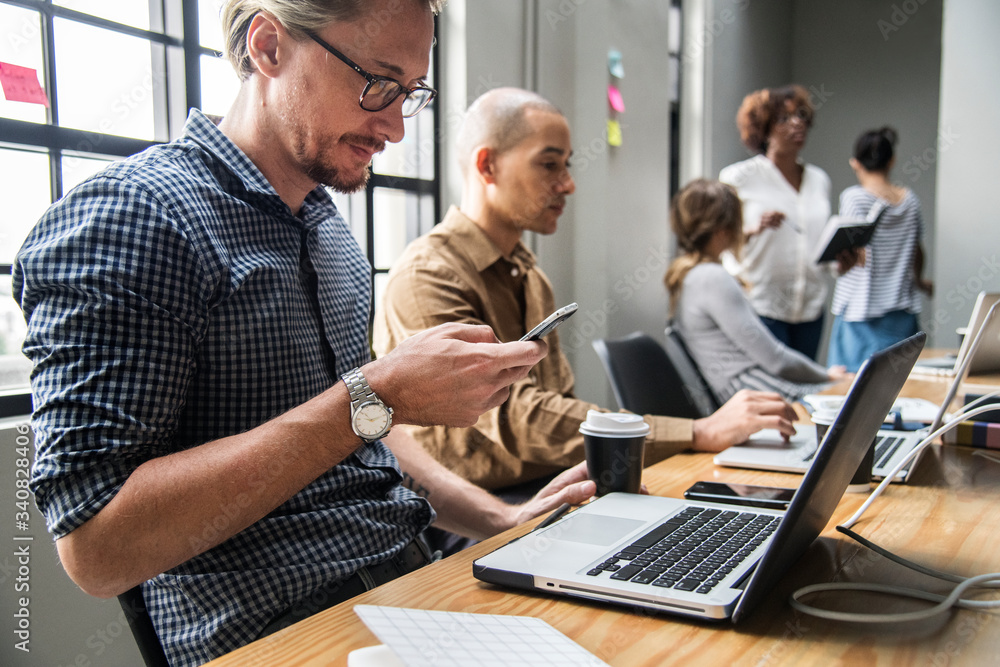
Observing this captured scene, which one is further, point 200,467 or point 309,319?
point 309,319

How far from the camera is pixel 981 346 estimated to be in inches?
62.0

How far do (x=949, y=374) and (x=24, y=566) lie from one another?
247cm

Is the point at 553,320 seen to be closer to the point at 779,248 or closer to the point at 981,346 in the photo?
the point at 981,346

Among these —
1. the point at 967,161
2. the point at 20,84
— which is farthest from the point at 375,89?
the point at 967,161

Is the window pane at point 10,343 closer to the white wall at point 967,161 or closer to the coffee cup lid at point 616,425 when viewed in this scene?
the coffee cup lid at point 616,425

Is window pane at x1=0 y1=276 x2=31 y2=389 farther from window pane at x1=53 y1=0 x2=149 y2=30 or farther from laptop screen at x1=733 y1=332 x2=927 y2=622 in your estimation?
laptop screen at x1=733 y1=332 x2=927 y2=622

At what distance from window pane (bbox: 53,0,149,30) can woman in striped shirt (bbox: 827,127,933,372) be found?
3.23 metres

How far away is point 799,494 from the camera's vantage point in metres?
0.63

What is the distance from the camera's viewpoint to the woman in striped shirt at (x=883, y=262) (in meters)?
3.79

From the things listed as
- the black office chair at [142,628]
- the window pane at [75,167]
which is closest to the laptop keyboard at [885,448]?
the black office chair at [142,628]

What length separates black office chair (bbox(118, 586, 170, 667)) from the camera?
848 millimetres

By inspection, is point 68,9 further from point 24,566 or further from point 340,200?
point 24,566

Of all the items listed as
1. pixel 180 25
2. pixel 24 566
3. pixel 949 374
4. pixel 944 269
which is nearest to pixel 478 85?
pixel 180 25

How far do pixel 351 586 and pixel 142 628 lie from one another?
0.25 m
